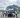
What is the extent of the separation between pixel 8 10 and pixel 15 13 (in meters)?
0.23

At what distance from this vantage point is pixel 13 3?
0.78m

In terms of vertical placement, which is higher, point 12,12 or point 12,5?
point 12,5

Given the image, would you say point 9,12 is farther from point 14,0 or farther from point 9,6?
point 14,0

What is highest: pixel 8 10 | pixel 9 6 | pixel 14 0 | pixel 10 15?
pixel 14 0

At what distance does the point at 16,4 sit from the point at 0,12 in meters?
0.54

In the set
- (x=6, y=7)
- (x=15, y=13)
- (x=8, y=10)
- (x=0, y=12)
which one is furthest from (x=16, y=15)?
(x=0, y=12)

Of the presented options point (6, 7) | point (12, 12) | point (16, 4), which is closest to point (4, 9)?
point (6, 7)

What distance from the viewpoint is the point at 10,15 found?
31.6 inches

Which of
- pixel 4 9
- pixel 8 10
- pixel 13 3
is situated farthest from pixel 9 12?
pixel 13 3

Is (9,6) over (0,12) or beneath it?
over

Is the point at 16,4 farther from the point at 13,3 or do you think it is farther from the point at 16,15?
the point at 16,15

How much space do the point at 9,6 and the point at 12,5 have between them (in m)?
0.10

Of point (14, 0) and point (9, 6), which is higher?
point (14, 0)

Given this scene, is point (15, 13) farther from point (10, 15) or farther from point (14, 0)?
point (14, 0)
